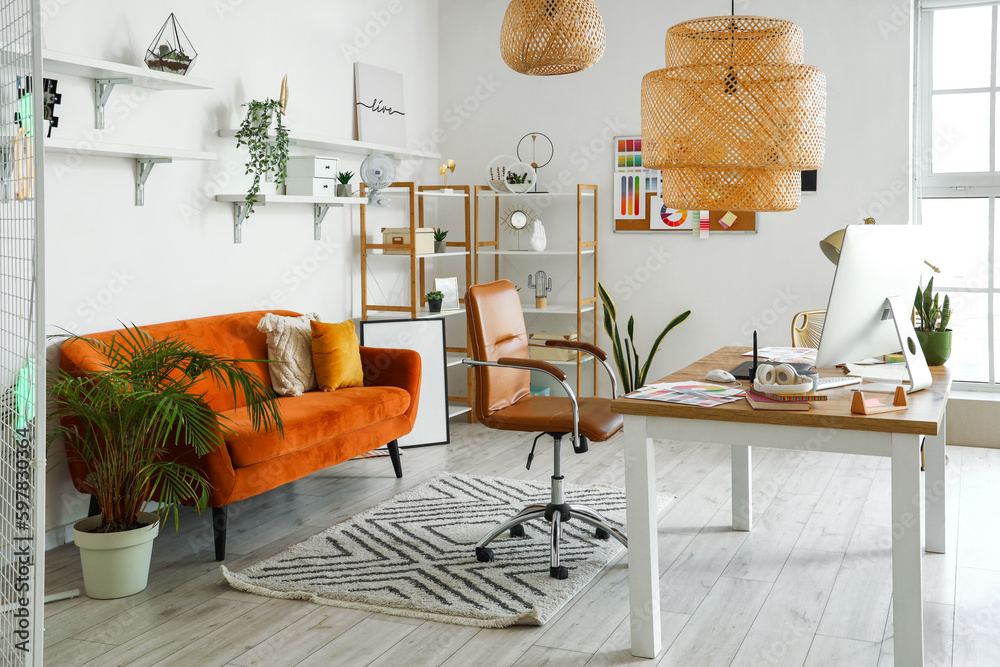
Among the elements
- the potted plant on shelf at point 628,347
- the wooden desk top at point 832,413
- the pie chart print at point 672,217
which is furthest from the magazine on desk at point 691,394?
the pie chart print at point 672,217

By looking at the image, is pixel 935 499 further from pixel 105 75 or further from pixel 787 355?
pixel 105 75

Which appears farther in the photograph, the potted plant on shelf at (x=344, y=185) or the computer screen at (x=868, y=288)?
the potted plant on shelf at (x=344, y=185)

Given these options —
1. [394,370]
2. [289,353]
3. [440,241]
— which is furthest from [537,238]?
[289,353]

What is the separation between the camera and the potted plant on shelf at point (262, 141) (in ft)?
13.7

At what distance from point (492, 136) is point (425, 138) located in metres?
0.44

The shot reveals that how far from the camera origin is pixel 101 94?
3518 millimetres

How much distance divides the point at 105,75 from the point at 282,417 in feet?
4.74

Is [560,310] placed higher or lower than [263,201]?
lower

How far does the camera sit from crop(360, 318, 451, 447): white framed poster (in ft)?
16.0

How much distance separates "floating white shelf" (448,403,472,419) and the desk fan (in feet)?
4.33

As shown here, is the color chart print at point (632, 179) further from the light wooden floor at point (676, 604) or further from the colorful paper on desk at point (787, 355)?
the colorful paper on desk at point (787, 355)

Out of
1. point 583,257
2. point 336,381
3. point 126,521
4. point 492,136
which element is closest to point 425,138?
point 492,136

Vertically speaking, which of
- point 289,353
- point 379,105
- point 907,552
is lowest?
point 907,552

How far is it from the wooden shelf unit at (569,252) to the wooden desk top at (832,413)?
276 centimetres
